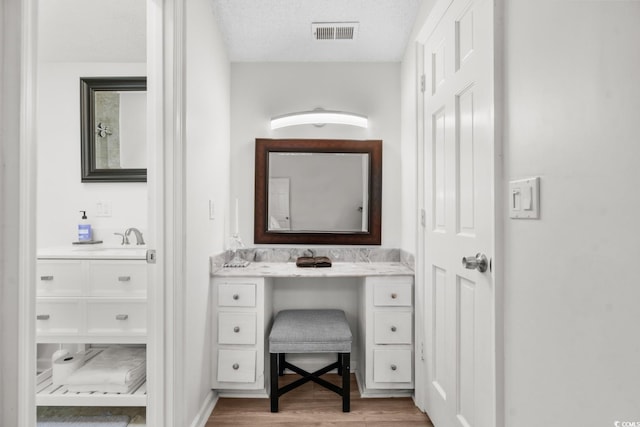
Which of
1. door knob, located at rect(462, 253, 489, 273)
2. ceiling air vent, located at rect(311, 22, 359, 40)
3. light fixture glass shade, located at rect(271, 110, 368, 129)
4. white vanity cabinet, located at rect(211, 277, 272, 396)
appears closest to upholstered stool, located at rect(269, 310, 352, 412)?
white vanity cabinet, located at rect(211, 277, 272, 396)

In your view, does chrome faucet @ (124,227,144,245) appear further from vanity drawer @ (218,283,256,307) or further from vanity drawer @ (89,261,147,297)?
vanity drawer @ (218,283,256,307)

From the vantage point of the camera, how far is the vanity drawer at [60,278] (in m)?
1.80

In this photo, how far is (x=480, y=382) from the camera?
1.24m

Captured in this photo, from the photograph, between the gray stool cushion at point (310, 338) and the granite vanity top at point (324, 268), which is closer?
the gray stool cushion at point (310, 338)

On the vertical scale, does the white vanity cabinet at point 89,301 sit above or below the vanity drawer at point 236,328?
above

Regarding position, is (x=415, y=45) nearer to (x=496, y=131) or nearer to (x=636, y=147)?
(x=496, y=131)

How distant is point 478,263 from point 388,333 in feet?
3.24

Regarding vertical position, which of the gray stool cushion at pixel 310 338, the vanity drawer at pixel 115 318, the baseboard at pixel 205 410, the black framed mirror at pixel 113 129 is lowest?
the baseboard at pixel 205 410

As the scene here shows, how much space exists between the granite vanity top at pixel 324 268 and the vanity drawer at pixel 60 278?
73 centimetres

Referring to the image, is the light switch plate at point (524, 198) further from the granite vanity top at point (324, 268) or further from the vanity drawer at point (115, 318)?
the vanity drawer at point (115, 318)

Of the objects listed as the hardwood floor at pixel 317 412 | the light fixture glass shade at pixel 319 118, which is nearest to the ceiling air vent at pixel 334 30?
the light fixture glass shade at pixel 319 118

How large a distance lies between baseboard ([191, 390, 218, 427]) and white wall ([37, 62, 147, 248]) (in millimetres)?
1257

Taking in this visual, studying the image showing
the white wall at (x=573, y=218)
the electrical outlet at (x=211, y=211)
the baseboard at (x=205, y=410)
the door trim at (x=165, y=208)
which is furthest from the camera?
the electrical outlet at (x=211, y=211)

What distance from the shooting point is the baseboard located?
67.2 inches
